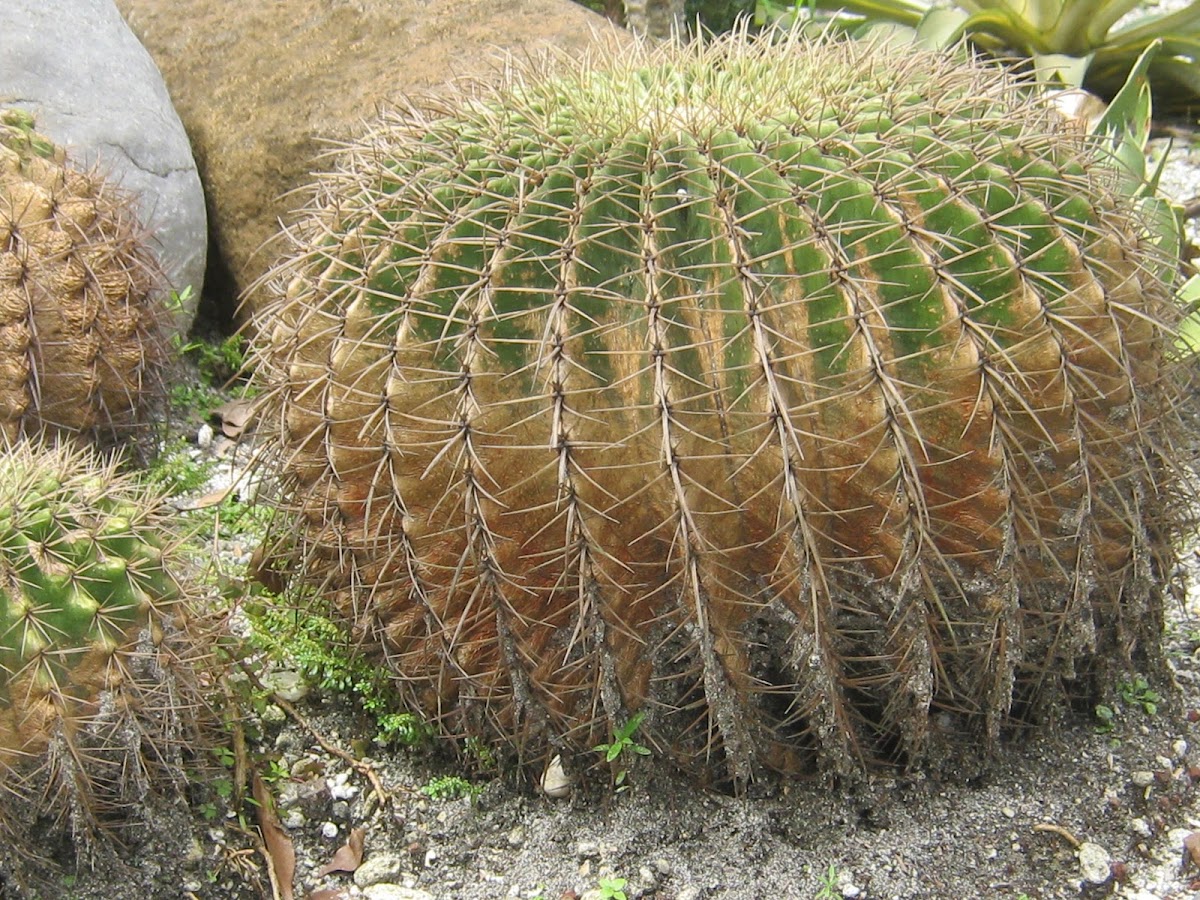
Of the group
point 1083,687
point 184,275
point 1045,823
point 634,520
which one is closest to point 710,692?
point 634,520

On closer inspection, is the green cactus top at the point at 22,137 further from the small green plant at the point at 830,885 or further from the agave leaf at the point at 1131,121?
the agave leaf at the point at 1131,121

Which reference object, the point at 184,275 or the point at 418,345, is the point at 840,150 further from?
the point at 184,275

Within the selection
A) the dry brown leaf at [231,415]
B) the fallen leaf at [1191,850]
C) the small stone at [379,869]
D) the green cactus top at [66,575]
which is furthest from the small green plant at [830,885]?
the dry brown leaf at [231,415]

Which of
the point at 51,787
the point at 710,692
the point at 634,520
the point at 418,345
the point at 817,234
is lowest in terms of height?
the point at 51,787

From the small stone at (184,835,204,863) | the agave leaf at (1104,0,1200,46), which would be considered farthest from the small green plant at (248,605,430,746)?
the agave leaf at (1104,0,1200,46)

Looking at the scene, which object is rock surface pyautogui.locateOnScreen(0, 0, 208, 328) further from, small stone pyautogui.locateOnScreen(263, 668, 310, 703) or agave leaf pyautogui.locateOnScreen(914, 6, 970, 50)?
agave leaf pyautogui.locateOnScreen(914, 6, 970, 50)
